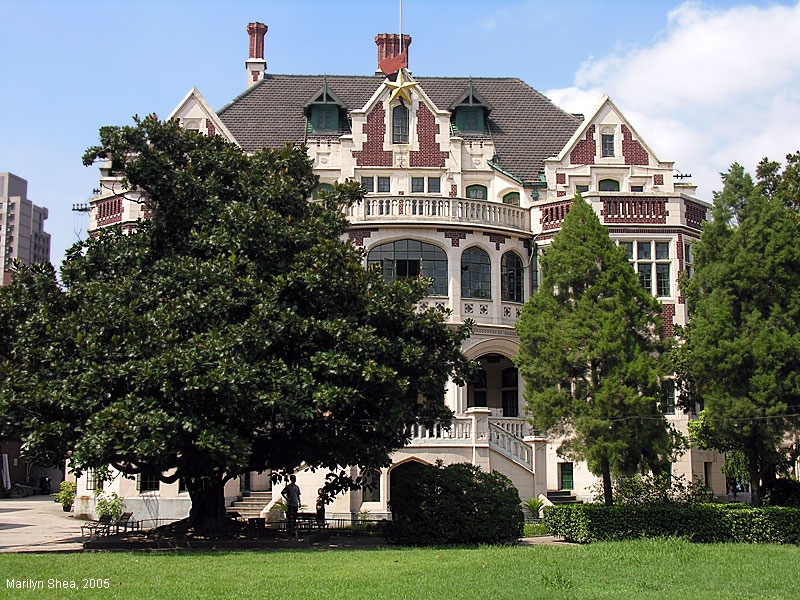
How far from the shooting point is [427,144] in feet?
123

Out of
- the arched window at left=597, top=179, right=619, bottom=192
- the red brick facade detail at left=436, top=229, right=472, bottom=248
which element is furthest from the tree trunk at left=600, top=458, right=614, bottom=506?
the arched window at left=597, top=179, right=619, bottom=192

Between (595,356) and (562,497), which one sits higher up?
(595,356)

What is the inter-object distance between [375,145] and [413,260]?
584 cm

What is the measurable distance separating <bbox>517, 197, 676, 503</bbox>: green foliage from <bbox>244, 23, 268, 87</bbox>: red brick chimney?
78.4 ft

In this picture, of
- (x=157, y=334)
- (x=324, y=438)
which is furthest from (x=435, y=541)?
(x=157, y=334)

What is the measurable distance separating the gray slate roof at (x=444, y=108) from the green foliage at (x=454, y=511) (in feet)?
59.2

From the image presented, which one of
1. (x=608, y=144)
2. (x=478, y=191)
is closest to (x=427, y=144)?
(x=478, y=191)

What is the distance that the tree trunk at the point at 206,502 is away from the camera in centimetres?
2384

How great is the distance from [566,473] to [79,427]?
17878mm

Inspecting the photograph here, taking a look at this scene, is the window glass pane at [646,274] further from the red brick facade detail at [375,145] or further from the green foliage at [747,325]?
the red brick facade detail at [375,145]

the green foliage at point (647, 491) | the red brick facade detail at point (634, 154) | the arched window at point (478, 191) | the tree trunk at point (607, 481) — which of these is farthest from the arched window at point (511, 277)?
the tree trunk at point (607, 481)

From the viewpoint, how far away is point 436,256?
3388 centimetres

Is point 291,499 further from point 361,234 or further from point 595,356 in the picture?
point 361,234

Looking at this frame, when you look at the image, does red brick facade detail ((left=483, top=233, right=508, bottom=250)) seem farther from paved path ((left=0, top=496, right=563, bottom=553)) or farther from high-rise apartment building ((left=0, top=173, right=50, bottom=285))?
high-rise apartment building ((left=0, top=173, right=50, bottom=285))
